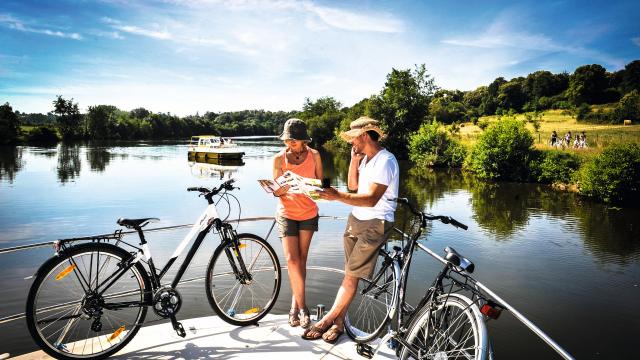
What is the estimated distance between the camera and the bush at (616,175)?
20.3 m

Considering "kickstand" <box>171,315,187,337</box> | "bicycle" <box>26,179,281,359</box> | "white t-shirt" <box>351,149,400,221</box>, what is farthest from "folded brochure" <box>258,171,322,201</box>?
"kickstand" <box>171,315,187,337</box>

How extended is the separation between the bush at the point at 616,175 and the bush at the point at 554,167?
3237mm

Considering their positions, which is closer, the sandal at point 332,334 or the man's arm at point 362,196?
the man's arm at point 362,196

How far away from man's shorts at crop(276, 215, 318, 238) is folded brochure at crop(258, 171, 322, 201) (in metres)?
0.41

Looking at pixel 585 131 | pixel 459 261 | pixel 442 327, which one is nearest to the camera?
pixel 459 261

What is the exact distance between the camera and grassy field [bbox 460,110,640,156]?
2845 cm

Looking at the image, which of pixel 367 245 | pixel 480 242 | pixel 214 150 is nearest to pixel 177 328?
pixel 367 245

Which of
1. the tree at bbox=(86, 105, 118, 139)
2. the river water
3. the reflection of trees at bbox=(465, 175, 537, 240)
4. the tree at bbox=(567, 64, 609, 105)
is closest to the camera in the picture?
the river water

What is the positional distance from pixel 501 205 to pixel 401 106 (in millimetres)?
32918

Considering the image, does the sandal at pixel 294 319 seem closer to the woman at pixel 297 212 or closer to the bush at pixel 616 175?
the woman at pixel 297 212

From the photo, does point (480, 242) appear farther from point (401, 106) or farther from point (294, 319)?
point (401, 106)

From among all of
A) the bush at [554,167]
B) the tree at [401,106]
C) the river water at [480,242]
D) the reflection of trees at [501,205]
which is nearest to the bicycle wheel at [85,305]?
the river water at [480,242]

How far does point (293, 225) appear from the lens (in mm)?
3312

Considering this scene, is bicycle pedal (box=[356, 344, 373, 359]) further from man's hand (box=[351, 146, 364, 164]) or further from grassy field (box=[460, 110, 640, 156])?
grassy field (box=[460, 110, 640, 156])
